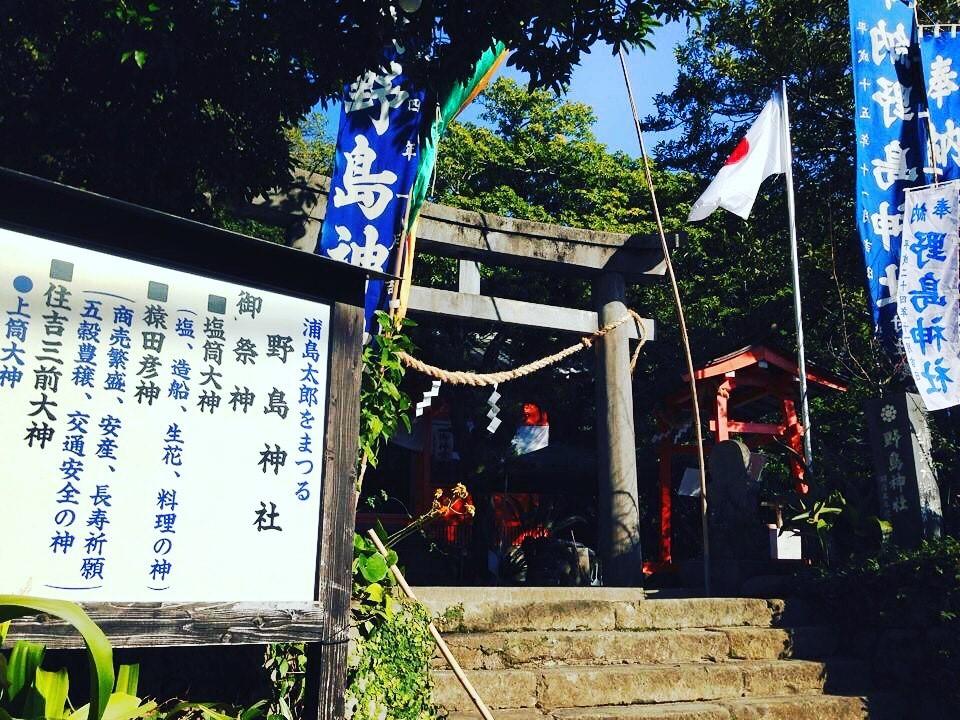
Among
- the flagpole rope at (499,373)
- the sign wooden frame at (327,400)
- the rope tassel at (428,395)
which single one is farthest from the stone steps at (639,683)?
the rope tassel at (428,395)

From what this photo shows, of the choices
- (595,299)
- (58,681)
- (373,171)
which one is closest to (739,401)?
(595,299)

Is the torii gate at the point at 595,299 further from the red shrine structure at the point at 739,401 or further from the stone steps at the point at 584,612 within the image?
the red shrine structure at the point at 739,401

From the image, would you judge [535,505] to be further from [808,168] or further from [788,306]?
[808,168]

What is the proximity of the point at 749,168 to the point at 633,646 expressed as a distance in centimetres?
637

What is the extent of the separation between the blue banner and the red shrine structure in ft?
14.2

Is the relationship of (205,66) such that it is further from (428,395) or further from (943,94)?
(943,94)

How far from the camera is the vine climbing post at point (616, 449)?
9.81 meters

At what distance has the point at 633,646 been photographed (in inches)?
261

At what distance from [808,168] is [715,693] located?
449 inches

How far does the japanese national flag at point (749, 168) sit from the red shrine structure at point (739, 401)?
3.15 metres

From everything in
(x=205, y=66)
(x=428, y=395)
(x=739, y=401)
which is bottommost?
(x=428, y=395)

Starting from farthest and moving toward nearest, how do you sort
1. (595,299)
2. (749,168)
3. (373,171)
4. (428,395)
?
1. (749,168)
2. (595,299)
3. (428,395)
4. (373,171)

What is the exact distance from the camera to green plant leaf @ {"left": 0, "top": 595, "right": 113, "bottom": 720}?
280 cm

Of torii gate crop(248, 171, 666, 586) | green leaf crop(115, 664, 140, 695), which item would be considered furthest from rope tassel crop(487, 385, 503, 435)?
green leaf crop(115, 664, 140, 695)
